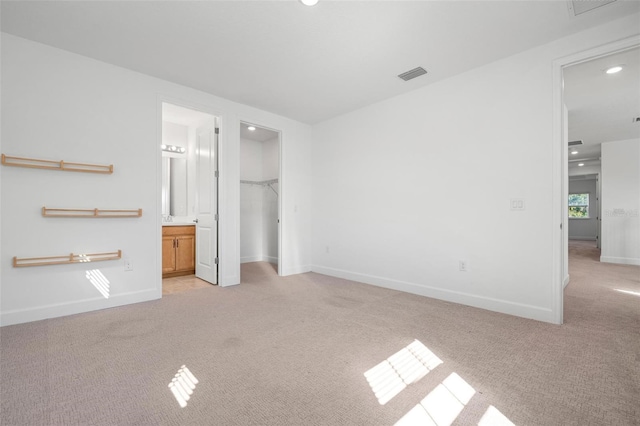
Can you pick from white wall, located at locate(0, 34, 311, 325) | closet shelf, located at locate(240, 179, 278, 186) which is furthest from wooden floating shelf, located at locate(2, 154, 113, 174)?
closet shelf, located at locate(240, 179, 278, 186)

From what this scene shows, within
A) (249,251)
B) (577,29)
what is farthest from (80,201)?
(577,29)

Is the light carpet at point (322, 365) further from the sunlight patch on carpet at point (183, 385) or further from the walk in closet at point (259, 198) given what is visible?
the walk in closet at point (259, 198)

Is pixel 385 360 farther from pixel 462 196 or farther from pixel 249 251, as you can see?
pixel 249 251

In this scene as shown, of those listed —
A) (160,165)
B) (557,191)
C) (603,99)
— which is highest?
(603,99)

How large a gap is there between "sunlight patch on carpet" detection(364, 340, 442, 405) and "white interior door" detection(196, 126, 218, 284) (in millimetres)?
3003

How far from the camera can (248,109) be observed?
4.40 m

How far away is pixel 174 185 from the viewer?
17.6ft

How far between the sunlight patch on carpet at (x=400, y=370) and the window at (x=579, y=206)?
43.3ft

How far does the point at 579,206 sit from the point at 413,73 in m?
12.3

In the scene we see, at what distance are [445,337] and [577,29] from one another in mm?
2996

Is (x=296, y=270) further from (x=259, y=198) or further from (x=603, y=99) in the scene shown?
(x=603, y=99)

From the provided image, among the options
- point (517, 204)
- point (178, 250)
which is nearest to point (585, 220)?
point (517, 204)

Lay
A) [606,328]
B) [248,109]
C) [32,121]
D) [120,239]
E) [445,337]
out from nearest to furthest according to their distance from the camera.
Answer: [445,337] < [606,328] < [32,121] < [120,239] < [248,109]

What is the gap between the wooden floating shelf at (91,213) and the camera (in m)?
2.78
